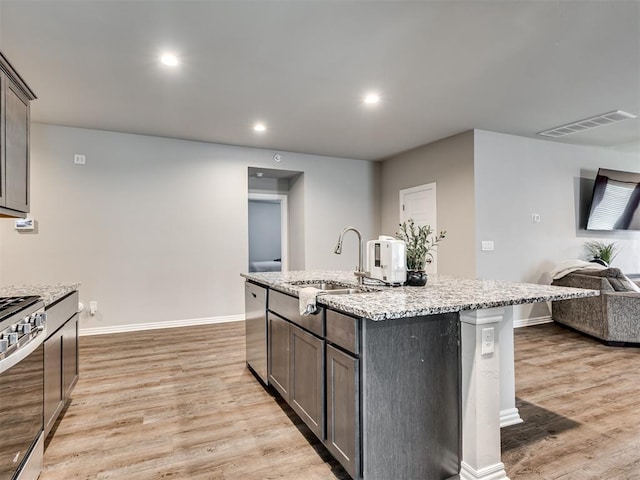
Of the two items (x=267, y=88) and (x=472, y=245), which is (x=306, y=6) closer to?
(x=267, y=88)

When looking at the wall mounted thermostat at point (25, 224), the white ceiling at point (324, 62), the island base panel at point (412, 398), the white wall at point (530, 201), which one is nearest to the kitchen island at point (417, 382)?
the island base panel at point (412, 398)

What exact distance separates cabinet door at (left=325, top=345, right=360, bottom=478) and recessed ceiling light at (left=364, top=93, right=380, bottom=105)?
2614 millimetres

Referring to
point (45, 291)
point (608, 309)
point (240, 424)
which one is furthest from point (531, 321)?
point (45, 291)

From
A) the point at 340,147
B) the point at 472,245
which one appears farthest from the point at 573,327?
the point at 340,147

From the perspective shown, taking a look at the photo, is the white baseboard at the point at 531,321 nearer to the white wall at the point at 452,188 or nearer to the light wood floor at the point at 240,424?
the white wall at the point at 452,188

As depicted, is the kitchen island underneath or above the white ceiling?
underneath

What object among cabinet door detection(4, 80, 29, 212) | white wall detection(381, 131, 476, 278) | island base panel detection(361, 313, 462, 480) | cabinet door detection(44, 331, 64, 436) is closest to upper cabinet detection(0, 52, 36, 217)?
cabinet door detection(4, 80, 29, 212)

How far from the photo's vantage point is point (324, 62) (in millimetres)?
2861

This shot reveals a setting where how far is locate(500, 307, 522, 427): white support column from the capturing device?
2168 millimetres

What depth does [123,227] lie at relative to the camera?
4676 millimetres

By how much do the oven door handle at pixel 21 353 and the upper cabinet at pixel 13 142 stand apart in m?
0.79

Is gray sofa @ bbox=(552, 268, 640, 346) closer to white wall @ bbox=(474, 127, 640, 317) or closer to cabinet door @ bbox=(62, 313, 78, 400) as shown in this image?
white wall @ bbox=(474, 127, 640, 317)

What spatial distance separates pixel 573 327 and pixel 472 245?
1643 millimetres

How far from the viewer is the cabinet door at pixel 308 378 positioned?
1.88 m
